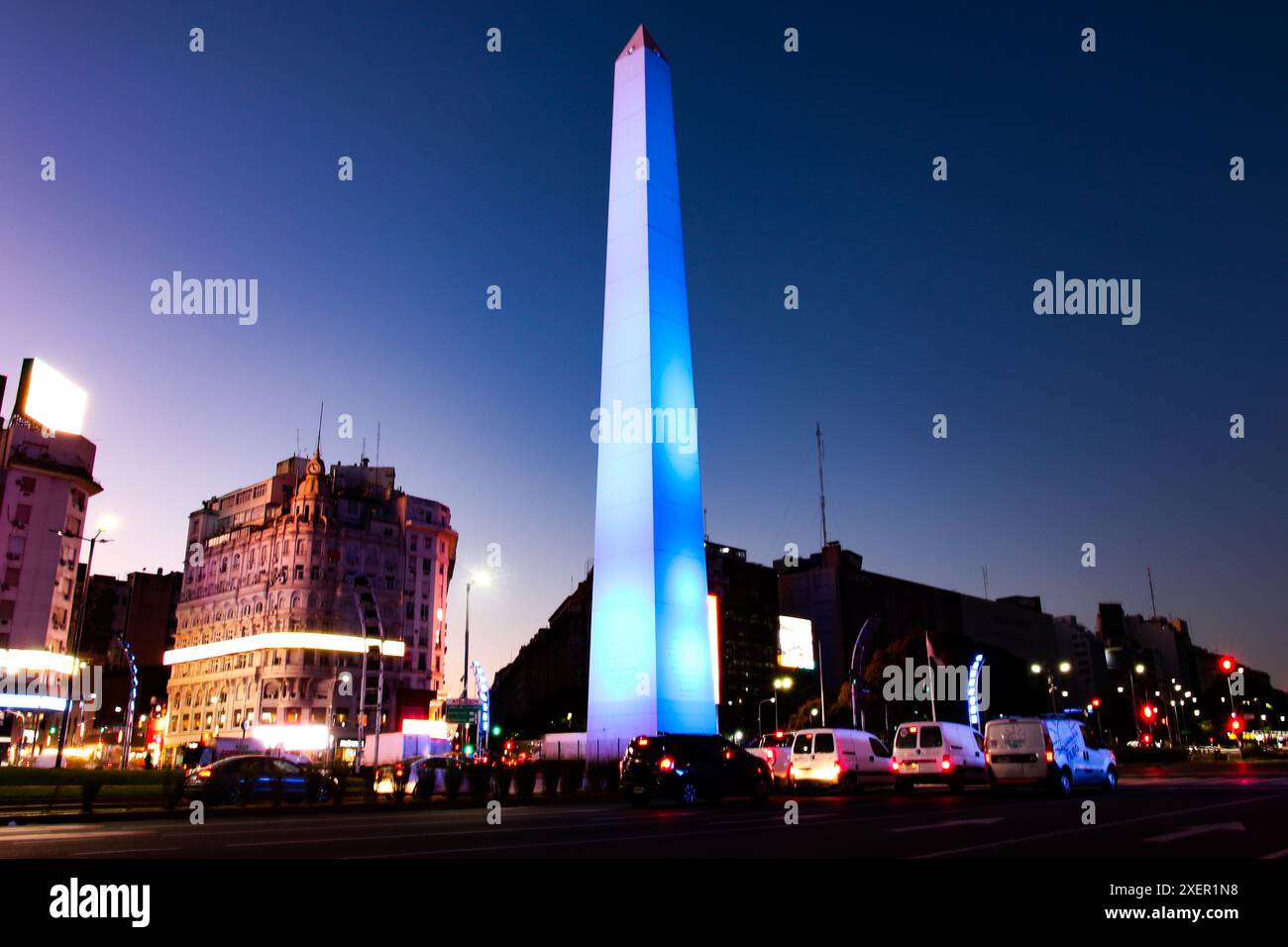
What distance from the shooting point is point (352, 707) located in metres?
114

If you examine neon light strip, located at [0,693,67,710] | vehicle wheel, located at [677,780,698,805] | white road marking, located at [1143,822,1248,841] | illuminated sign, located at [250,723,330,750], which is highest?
neon light strip, located at [0,693,67,710]

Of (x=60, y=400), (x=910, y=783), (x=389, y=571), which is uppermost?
(x=60, y=400)

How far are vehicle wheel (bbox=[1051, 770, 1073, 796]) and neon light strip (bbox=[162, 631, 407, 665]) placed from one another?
317 ft

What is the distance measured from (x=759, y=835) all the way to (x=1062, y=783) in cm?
1366

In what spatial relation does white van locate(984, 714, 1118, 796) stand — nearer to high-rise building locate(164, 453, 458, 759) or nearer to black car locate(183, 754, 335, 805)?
black car locate(183, 754, 335, 805)

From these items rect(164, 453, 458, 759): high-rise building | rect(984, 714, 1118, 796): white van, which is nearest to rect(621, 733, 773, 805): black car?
rect(984, 714, 1118, 796): white van

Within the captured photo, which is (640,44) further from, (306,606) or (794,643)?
(306,606)

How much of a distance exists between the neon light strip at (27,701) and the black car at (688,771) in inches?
3011

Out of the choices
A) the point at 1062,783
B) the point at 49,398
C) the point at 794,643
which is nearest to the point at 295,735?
the point at 49,398

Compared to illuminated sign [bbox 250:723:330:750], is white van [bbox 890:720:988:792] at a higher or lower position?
higher

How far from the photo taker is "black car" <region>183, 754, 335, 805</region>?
82.7 feet

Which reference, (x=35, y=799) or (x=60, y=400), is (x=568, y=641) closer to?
(x=60, y=400)
